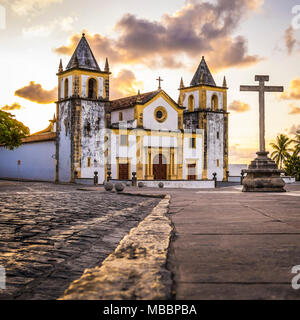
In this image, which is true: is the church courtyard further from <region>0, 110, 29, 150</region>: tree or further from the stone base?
<region>0, 110, 29, 150</region>: tree

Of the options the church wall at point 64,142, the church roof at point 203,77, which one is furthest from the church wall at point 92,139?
the church roof at point 203,77

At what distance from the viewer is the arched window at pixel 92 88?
38531mm

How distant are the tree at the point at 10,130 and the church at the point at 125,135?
23.6 ft

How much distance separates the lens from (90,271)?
2.92 m

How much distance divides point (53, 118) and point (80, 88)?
2123 cm

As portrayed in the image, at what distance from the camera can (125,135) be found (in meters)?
39.8

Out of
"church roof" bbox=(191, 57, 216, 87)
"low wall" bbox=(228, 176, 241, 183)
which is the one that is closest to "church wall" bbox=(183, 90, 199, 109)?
"church roof" bbox=(191, 57, 216, 87)

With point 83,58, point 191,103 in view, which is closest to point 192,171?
point 191,103

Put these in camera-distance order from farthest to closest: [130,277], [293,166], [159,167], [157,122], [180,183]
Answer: [293,166] → [157,122] → [159,167] → [180,183] → [130,277]

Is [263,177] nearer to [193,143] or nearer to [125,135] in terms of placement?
[125,135]

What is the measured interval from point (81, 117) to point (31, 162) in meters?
9.72

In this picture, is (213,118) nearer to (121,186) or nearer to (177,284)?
(121,186)

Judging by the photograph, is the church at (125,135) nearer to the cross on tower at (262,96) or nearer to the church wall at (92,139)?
the church wall at (92,139)

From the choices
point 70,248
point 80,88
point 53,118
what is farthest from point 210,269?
point 53,118
